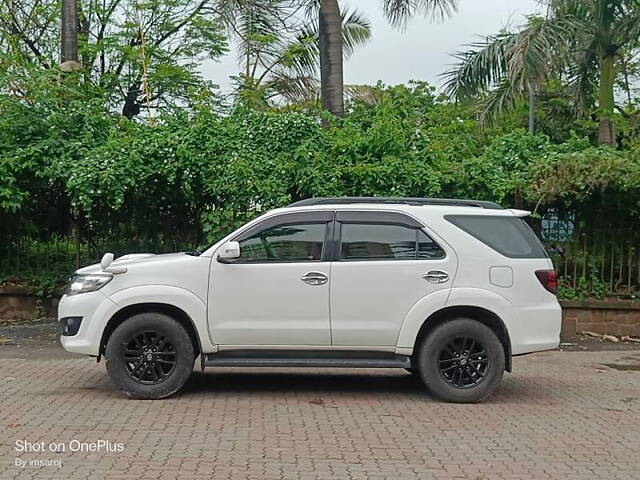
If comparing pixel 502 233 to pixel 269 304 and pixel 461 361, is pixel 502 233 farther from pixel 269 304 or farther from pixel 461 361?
pixel 269 304

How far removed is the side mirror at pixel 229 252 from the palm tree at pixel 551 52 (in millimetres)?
9135

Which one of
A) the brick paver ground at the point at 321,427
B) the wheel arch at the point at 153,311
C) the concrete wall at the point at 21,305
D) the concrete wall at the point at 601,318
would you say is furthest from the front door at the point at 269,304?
the concrete wall at the point at 21,305

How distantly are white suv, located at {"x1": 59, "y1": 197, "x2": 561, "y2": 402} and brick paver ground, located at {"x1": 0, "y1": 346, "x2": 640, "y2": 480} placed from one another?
44 centimetres

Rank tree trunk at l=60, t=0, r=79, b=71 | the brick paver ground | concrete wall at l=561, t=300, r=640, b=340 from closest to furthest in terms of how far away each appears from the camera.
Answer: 1. the brick paver ground
2. concrete wall at l=561, t=300, r=640, b=340
3. tree trunk at l=60, t=0, r=79, b=71

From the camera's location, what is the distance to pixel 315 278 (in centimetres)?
801

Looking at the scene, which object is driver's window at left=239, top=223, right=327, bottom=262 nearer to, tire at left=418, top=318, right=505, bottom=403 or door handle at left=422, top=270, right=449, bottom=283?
door handle at left=422, top=270, right=449, bottom=283

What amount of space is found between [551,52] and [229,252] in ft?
32.3

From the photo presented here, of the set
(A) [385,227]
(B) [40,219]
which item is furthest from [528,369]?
(B) [40,219]

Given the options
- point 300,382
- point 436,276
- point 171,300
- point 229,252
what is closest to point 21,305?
point 300,382

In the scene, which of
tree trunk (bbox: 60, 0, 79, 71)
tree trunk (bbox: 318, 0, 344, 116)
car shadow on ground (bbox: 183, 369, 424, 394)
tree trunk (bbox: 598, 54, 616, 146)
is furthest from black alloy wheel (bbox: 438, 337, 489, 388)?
tree trunk (bbox: 60, 0, 79, 71)

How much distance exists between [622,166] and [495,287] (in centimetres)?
494

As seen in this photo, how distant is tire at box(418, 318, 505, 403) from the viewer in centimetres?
805

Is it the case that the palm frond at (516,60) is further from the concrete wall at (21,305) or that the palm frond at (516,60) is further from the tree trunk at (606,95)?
the concrete wall at (21,305)

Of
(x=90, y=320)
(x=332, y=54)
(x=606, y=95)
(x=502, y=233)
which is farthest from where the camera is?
(x=606, y=95)
